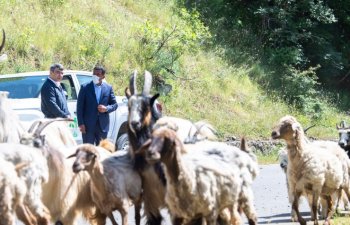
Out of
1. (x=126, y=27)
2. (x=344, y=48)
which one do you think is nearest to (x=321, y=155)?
(x=126, y=27)

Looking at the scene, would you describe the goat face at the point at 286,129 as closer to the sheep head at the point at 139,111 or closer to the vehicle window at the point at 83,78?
the sheep head at the point at 139,111

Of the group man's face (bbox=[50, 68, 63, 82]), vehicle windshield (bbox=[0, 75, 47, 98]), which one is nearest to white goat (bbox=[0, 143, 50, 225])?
man's face (bbox=[50, 68, 63, 82])

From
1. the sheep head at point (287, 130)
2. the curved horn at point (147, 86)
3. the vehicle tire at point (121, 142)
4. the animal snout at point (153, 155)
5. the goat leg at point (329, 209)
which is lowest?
the goat leg at point (329, 209)

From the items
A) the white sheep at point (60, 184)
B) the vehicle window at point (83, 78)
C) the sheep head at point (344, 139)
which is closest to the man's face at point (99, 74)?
the white sheep at point (60, 184)

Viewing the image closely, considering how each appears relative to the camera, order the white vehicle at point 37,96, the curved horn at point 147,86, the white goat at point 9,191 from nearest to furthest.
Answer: the white goat at point 9,191
the curved horn at point 147,86
the white vehicle at point 37,96

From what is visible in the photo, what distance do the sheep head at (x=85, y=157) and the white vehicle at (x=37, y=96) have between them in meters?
5.94

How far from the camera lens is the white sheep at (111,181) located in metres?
10.2

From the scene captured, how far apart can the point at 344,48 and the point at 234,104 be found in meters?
10.2

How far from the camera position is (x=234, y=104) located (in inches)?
1168

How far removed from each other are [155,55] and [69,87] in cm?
1077

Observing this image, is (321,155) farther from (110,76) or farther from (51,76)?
(110,76)

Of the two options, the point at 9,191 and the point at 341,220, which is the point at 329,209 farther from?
the point at 9,191

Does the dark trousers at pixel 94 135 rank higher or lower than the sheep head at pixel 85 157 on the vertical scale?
lower

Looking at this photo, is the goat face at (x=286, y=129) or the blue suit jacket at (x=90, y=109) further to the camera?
the blue suit jacket at (x=90, y=109)
